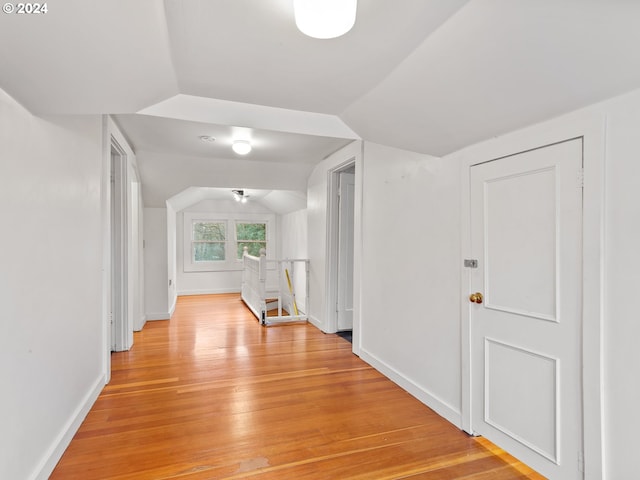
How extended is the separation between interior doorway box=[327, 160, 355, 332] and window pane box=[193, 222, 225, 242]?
4.24 metres

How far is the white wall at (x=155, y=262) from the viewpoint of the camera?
5.18 m

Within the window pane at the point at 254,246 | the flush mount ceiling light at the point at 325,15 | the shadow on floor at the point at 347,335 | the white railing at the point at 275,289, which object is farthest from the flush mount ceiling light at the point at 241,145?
the window pane at the point at 254,246

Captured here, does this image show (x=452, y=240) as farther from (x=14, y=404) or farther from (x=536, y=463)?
→ (x=14, y=404)

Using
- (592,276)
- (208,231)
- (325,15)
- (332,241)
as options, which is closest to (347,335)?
(332,241)

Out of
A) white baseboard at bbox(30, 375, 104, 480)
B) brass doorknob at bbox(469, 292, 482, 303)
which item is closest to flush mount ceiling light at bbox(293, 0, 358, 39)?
brass doorknob at bbox(469, 292, 482, 303)

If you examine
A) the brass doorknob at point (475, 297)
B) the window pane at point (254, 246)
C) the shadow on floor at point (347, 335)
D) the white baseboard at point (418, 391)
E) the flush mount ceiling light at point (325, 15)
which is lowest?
the shadow on floor at point (347, 335)

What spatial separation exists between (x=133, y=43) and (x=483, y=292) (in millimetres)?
2217

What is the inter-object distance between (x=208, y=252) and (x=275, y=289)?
70.8 inches

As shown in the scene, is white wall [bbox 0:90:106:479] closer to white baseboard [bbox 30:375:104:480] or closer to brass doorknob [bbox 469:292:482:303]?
white baseboard [bbox 30:375:104:480]

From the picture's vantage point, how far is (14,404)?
1.47 meters

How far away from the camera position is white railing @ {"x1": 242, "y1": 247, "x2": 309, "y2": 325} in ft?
Result: 16.7

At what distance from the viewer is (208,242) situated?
7902 millimetres

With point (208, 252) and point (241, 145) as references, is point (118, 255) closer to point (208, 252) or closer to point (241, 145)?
point (241, 145)

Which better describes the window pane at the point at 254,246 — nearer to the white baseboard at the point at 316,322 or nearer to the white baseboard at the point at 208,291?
the white baseboard at the point at 208,291
